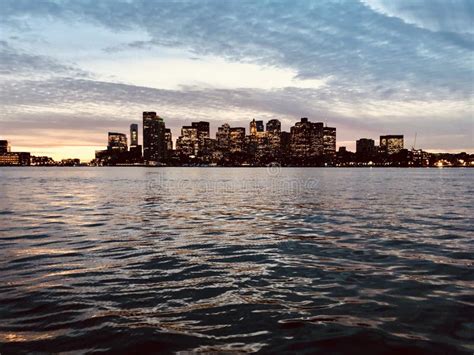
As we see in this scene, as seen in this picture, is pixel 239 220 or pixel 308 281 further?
pixel 239 220

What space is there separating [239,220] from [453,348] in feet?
75.5

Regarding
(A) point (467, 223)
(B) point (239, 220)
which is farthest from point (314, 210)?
(A) point (467, 223)

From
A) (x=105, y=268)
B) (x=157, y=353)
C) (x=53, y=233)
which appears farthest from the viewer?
(x=53, y=233)

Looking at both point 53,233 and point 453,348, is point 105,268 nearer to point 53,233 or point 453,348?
point 53,233

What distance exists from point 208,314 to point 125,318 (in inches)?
87.2

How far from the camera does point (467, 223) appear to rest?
2972 cm

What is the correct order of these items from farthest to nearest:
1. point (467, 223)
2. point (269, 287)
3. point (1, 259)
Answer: point (467, 223), point (1, 259), point (269, 287)

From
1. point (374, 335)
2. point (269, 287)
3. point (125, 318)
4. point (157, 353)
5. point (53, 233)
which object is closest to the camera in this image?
point (157, 353)

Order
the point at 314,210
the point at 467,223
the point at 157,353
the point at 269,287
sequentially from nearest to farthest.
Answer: the point at 157,353, the point at 269,287, the point at 467,223, the point at 314,210

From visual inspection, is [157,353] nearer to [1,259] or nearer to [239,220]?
[1,259]

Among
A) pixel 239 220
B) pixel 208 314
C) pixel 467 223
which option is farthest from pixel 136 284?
pixel 467 223

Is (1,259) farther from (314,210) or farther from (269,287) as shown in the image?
(314,210)

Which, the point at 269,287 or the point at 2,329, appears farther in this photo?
the point at 269,287

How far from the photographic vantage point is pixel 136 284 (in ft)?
45.0
